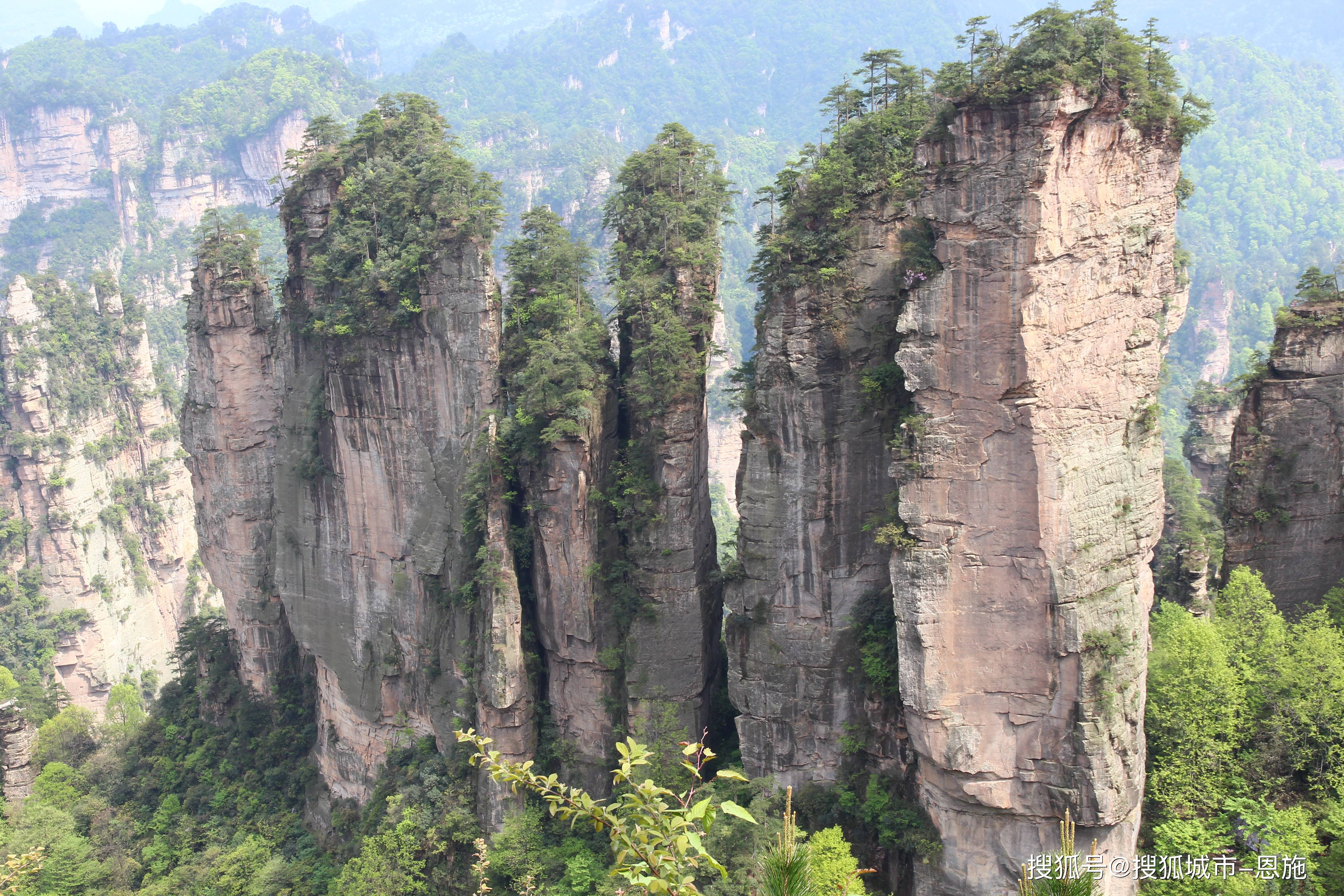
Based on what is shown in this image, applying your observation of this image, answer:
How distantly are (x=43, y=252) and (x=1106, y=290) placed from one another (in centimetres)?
13520

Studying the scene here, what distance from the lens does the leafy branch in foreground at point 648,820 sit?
7.16 meters

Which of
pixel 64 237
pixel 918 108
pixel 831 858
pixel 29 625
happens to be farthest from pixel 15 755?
pixel 64 237

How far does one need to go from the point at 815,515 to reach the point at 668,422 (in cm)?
514

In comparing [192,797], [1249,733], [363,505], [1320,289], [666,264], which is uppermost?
[666,264]

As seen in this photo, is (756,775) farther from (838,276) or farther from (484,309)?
(484,309)

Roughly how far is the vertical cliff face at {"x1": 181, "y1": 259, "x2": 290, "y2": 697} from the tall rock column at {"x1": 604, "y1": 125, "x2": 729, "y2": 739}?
1519cm

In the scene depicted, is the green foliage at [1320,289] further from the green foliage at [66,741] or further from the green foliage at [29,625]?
the green foliage at [29,625]

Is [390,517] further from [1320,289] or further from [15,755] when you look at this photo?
[1320,289]

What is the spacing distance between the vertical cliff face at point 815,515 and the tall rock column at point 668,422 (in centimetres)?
274

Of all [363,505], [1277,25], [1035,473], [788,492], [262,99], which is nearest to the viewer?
[1035,473]

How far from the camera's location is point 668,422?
2820 cm

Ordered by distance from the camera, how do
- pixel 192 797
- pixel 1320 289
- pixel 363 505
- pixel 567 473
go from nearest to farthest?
pixel 1320 289 < pixel 567 473 < pixel 363 505 < pixel 192 797

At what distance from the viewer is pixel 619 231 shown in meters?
30.4

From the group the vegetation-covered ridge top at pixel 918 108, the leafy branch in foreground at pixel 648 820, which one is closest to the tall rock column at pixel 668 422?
the vegetation-covered ridge top at pixel 918 108
